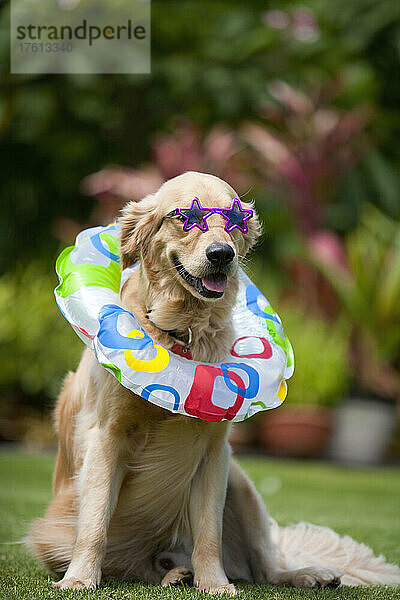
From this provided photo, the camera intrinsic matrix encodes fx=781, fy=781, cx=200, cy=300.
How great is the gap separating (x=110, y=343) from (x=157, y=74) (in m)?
8.81

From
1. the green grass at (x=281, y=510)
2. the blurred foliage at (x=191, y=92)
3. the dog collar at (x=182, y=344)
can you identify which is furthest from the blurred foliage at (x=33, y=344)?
the dog collar at (x=182, y=344)

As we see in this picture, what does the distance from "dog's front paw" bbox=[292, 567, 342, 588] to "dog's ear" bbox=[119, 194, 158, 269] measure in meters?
1.47

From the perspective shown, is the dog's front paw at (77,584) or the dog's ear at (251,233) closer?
the dog's front paw at (77,584)

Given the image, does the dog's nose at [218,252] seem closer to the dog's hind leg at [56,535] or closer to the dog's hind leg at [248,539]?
the dog's hind leg at [248,539]

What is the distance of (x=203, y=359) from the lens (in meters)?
3.12

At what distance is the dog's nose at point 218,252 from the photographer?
114 inches

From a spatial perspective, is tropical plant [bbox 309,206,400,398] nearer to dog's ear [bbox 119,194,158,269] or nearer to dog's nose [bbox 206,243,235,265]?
dog's ear [bbox 119,194,158,269]

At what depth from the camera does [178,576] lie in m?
3.03

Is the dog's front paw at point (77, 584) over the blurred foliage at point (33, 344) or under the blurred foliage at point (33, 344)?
under

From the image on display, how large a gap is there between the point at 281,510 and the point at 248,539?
208cm

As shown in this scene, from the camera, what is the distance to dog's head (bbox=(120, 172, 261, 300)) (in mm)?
2971

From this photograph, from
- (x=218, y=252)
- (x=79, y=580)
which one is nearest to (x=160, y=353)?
(x=218, y=252)

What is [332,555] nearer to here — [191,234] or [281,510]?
[191,234]

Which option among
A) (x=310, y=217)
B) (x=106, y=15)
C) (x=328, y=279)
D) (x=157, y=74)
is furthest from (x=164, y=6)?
(x=328, y=279)
